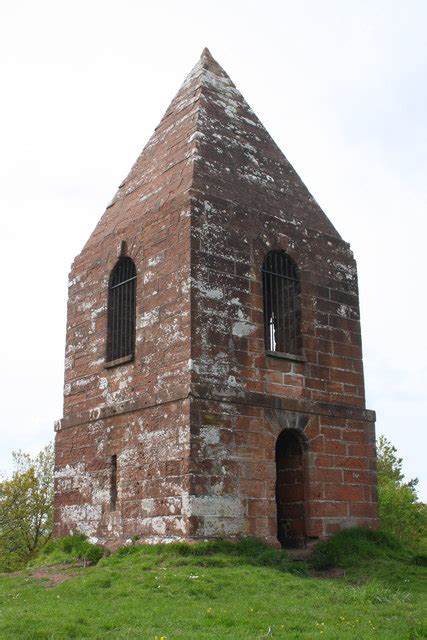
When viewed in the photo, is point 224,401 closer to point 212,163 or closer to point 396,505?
point 212,163

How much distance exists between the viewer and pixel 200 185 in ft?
43.3

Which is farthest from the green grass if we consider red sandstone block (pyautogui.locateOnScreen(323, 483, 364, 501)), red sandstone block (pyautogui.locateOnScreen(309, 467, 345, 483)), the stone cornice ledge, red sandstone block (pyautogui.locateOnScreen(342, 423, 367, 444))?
the stone cornice ledge

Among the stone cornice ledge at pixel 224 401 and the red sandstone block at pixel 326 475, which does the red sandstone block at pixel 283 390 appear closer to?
the stone cornice ledge at pixel 224 401

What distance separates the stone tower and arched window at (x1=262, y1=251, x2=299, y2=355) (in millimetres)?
31

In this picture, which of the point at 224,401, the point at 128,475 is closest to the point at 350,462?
the point at 224,401

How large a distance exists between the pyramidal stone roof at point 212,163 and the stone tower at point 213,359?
0.05 m

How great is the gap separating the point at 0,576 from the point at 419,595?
6.43 meters

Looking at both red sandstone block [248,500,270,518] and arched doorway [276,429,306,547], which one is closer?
red sandstone block [248,500,270,518]

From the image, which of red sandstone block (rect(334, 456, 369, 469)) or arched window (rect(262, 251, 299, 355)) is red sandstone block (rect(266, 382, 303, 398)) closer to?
arched window (rect(262, 251, 299, 355))

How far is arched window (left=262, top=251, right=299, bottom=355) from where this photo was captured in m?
13.7

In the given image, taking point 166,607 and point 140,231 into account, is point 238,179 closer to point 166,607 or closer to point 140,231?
point 140,231

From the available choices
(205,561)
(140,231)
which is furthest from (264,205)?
(205,561)

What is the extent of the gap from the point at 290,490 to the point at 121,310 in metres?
4.58

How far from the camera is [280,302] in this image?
1392 centimetres
